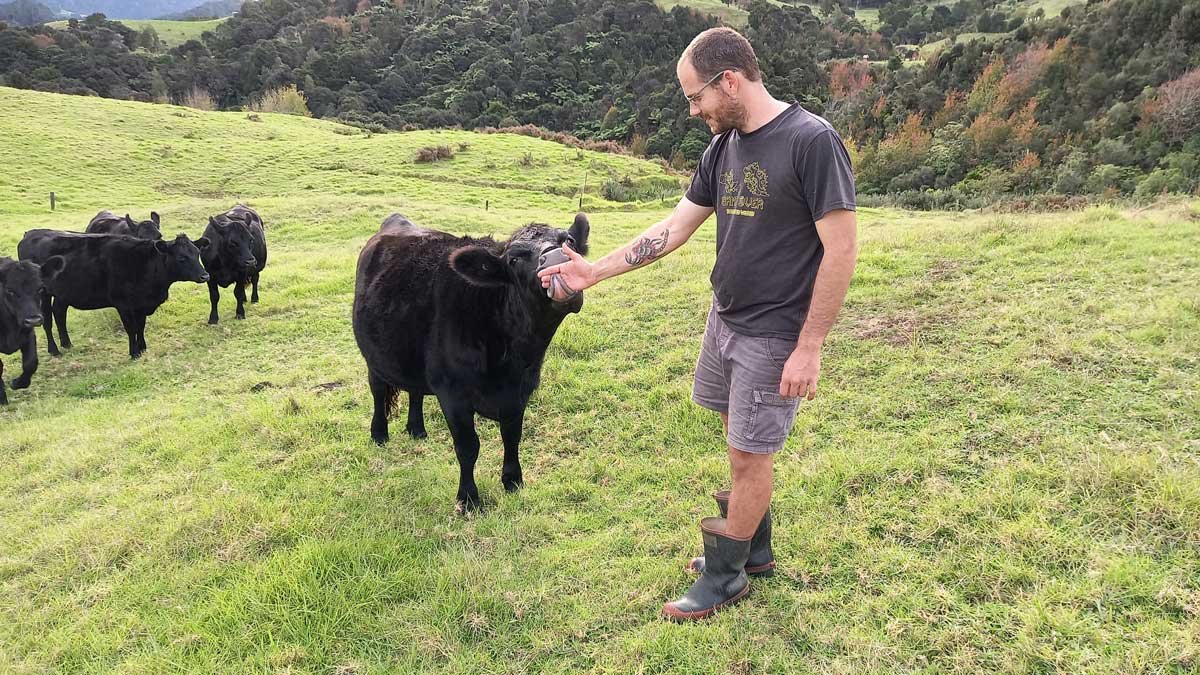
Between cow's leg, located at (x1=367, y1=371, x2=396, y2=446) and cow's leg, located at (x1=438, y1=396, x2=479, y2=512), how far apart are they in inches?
53.2

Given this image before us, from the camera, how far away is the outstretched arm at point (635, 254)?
3.11 metres

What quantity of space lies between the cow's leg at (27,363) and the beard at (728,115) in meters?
8.81

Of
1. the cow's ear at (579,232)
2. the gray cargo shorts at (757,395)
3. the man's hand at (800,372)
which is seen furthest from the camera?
the cow's ear at (579,232)

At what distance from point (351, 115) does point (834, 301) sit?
233ft

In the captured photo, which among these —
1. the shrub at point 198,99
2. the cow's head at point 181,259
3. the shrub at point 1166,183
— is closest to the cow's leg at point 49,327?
the cow's head at point 181,259

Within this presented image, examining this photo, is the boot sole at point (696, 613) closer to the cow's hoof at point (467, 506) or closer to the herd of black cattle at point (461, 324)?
the herd of black cattle at point (461, 324)

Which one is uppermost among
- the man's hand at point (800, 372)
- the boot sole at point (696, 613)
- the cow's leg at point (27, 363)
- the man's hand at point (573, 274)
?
the man's hand at point (573, 274)

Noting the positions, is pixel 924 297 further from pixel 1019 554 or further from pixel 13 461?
pixel 13 461

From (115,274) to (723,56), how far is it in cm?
965

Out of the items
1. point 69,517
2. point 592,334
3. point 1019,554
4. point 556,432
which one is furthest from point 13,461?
point 1019,554

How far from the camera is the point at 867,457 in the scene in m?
4.16

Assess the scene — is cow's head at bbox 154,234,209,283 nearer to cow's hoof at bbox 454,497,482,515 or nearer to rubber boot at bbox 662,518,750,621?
cow's hoof at bbox 454,497,482,515

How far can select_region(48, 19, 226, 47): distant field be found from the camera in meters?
92.0

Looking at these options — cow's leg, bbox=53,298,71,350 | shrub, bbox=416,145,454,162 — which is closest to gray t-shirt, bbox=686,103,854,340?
cow's leg, bbox=53,298,71,350
